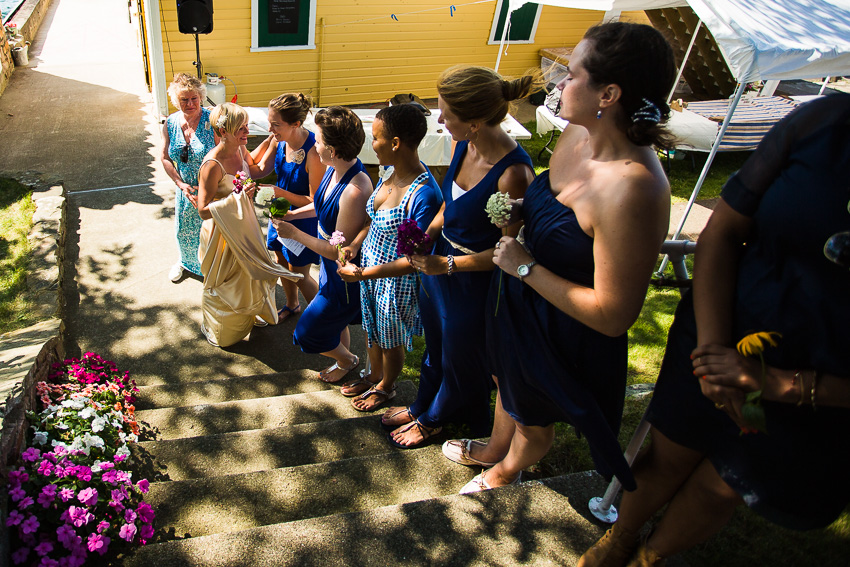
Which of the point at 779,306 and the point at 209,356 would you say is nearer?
the point at 779,306

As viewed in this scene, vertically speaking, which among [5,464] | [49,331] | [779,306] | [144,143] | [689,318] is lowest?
[144,143]

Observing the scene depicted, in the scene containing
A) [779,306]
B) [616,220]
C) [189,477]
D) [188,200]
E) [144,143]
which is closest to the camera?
[779,306]

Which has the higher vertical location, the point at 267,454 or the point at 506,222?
the point at 506,222

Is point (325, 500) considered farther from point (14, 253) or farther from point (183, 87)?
point (14, 253)

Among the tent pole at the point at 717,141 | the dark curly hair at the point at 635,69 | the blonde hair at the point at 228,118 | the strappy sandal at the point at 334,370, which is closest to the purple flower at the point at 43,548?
the strappy sandal at the point at 334,370

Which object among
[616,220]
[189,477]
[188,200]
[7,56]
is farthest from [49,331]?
[7,56]

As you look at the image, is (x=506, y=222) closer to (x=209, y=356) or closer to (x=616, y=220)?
(x=616, y=220)

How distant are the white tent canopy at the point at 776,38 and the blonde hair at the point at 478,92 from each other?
350 centimetres

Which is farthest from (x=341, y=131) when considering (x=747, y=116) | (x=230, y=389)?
(x=747, y=116)

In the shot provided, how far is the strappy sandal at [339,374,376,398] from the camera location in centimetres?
377

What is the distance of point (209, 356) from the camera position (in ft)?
14.5

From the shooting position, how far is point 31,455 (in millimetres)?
2311

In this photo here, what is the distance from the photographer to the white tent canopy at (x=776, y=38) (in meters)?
5.00

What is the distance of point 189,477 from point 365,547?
3.80 feet
